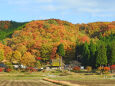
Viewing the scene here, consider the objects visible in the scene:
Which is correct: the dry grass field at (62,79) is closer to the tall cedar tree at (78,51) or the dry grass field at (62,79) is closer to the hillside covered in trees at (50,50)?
the hillside covered in trees at (50,50)

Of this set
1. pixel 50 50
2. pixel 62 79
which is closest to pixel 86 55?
pixel 50 50

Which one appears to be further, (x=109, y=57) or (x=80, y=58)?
(x=80, y=58)

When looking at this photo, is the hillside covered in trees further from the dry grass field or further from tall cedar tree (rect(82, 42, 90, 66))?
the dry grass field

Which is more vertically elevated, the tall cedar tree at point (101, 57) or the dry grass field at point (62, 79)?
the tall cedar tree at point (101, 57)

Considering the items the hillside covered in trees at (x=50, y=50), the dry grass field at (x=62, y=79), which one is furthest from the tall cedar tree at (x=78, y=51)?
the dry grass field at (x=62, y=79)

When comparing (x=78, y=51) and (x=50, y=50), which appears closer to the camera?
(x=50, y=50)

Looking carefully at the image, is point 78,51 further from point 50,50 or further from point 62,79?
point 62,79

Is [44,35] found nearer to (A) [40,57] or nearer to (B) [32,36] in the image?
(B) [32,36]

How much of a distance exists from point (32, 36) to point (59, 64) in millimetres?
54736

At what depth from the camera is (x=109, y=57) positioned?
306 ft

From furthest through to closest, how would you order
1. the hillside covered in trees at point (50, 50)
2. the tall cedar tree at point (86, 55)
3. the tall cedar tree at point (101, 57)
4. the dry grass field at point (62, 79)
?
1. the tall cedar tree at point (86, 55)
2. the hillside covered in trees at point (50, 50)
3. the tall cedar tree at point (101, 57)
4. the dry grass field at point (62, 79)

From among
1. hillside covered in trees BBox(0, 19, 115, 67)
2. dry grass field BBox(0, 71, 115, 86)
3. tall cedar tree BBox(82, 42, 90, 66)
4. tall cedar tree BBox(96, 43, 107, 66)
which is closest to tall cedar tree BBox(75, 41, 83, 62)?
hillside covered in trees BBox(0, 19, 115, 67)

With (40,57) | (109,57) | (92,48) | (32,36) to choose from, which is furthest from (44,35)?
(109,57)

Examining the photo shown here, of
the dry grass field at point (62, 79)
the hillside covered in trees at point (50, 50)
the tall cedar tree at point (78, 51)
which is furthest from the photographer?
the tall cedar tree at point (78, 51)
